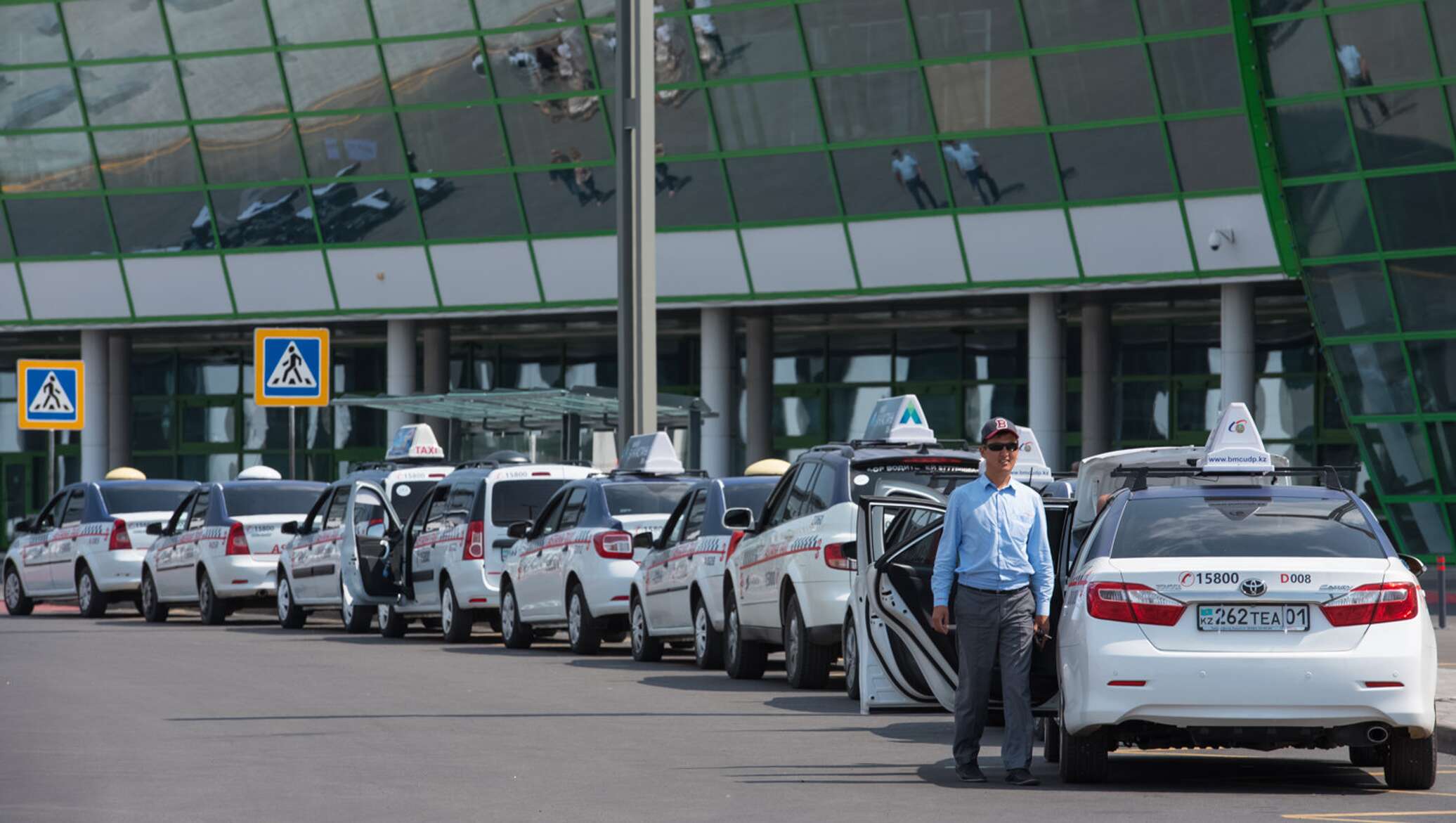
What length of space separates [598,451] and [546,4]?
9.09m

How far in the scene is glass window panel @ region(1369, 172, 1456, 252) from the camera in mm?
33375

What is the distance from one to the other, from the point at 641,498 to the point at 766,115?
60.3 feet

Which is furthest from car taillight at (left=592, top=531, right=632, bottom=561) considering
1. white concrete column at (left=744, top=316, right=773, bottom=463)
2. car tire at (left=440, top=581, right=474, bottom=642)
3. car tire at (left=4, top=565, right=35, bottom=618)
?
white concrete column at (left=744, top=316, right=773, bottom=463)

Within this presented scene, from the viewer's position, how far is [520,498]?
80.0 ft

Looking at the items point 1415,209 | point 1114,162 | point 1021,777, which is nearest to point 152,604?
point 1114,162

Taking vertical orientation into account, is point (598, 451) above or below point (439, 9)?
below

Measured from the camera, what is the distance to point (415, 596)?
82.6ft

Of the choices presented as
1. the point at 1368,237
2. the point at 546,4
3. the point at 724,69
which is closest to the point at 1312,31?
the point at 1368,237

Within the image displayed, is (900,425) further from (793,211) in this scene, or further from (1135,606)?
(793,211)

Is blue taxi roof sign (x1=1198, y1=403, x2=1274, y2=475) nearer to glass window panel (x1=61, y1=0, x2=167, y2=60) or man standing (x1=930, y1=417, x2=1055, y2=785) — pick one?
man standing (x1=930, y1=417, x2=1055, y2=785)

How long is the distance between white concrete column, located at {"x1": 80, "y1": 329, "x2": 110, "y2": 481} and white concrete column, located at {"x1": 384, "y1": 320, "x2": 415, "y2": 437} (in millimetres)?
6832

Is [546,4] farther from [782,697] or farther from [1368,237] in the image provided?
[782,697]

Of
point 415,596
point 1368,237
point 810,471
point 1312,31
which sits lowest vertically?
point 415,596

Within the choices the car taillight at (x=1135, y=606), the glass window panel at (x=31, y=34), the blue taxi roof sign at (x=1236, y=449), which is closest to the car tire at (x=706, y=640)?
the blue taxi roof sign at (x=1236, y=449)
